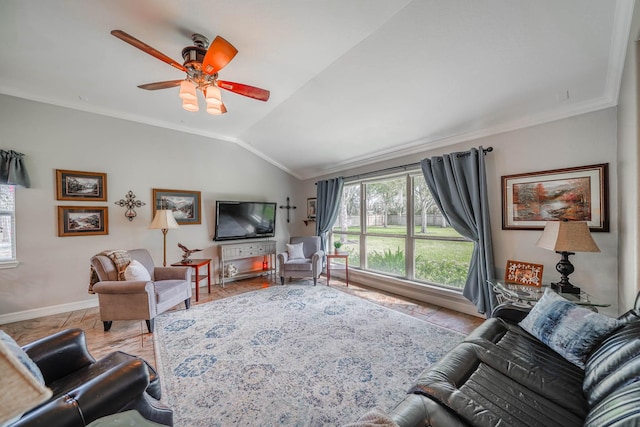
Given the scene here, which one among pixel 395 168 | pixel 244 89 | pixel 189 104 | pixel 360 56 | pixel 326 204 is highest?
pixel 360 56

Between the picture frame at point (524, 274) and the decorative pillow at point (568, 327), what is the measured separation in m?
0.73

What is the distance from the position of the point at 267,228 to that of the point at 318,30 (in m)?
3.78

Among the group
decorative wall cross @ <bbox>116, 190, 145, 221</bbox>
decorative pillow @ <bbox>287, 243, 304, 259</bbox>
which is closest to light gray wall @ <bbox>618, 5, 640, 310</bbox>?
decorative pillow @ <bbox>287, 243, 304, 259</bbox>

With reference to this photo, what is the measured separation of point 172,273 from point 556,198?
4638mm

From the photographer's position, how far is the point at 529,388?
3.84 ft

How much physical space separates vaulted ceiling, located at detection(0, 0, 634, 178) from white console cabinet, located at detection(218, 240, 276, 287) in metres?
2.50

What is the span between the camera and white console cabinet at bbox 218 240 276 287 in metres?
4.41

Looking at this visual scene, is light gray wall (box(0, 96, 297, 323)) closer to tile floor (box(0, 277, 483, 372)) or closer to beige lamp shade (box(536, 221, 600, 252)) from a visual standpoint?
tile floor (box(0, 277, 483, 372))

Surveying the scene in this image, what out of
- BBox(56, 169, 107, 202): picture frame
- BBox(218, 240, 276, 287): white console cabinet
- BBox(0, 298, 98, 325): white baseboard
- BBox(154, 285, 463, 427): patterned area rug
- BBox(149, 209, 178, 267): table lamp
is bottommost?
BBox(154, 285, 463, 427): patterned area rug

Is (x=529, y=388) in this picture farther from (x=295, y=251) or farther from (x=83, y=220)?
(x=83, y=220)

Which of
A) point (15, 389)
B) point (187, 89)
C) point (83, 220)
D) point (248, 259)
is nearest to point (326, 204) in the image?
point (248, 259)

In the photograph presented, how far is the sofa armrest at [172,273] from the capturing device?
10.6ft

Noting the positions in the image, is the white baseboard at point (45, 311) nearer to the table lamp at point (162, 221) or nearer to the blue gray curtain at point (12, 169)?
the table lamp at point (162, 221)

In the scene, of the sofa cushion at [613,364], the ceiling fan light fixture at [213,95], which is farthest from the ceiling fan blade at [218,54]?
the sofa cushion at [613,364]
